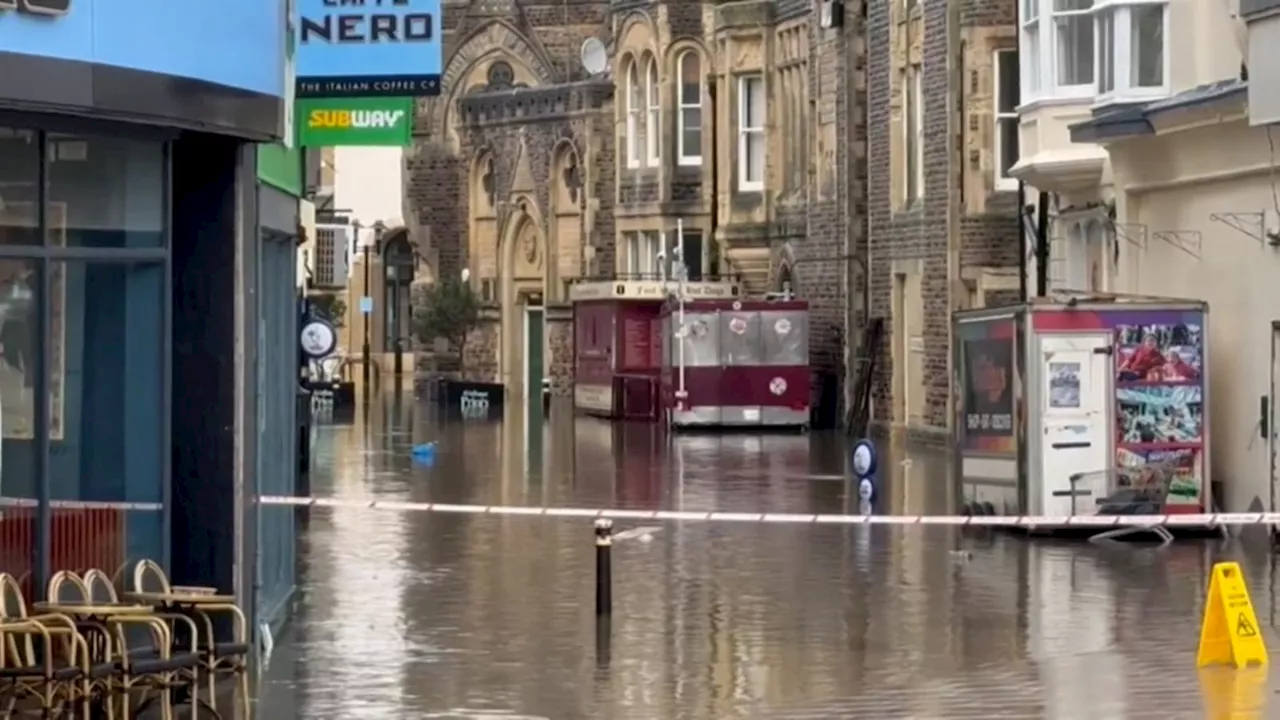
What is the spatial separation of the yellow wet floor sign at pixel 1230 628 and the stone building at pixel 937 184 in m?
23.5

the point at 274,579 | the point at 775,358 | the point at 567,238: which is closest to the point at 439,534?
the point at 274,579

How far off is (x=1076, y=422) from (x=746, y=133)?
108ft

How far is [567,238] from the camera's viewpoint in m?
68.9

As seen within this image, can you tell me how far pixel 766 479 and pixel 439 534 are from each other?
8789mm

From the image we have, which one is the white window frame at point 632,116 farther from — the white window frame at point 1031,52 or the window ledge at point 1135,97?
the window ledge at point 1135,97

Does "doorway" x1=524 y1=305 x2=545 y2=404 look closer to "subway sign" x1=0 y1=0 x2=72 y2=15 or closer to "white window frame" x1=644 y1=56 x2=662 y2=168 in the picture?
"white window frame" x1=644 y1=56 x2=662 y2=168

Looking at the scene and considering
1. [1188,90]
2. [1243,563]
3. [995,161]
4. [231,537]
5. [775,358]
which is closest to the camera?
[231,537]

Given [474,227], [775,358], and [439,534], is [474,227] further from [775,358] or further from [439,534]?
[439,534]

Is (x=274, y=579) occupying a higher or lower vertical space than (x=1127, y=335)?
lower

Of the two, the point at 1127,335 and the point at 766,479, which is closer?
the point at 1127,335

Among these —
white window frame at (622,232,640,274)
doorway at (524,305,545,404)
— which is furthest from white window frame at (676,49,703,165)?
doorway at (524,305,545,404)

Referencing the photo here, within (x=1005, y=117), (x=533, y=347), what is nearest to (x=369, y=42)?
(x=1005, y=117)

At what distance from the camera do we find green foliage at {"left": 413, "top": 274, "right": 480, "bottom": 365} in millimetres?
71875

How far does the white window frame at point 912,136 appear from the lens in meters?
42.8
